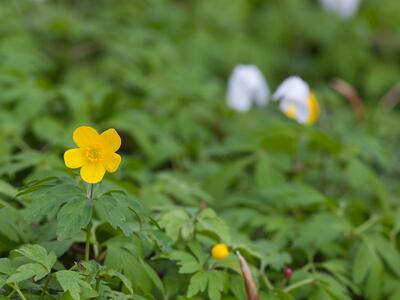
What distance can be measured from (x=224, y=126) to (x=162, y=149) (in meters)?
0.52

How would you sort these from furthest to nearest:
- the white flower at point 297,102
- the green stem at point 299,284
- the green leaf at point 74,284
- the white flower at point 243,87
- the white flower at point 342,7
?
1. the white flower at point 342,7
2. the white flower at point 243,87
3. the white flower at point 297,102
4. the green stem at point 299,284
5. the green leaf at point 74,284

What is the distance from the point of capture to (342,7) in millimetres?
4809

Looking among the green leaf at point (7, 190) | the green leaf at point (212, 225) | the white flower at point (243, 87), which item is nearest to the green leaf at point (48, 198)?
the green leaf at point (7, 190)

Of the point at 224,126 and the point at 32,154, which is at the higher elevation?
the point at 32,154

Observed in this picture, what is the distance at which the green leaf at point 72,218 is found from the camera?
5.72 feet

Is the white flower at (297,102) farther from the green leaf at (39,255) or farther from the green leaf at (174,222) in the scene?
the green leaf at (39,255)

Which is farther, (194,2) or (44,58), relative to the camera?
(194,2)

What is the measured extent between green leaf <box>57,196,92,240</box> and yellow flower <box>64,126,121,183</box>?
77mm

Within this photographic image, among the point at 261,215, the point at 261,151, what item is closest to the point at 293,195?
the point at 261,215

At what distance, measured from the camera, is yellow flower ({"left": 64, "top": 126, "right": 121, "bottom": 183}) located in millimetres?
1810

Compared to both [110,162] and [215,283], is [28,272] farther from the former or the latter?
[215,283]

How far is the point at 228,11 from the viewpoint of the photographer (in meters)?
4.66

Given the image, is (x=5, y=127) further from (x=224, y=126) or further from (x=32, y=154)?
(x=224, y=126)

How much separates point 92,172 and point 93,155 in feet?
0.16
